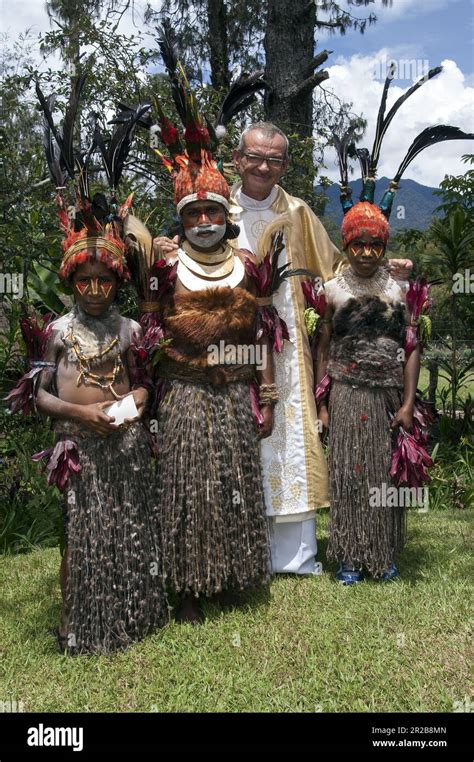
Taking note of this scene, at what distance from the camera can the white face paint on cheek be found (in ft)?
10.3

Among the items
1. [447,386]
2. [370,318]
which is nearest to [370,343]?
[370,318]

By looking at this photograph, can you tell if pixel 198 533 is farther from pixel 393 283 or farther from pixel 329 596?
pixel 393 283

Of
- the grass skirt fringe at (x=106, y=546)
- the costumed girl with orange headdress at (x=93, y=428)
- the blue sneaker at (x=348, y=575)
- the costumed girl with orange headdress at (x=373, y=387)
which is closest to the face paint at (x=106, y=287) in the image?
the costumed girl with orange headdress at (x=93, y=428)

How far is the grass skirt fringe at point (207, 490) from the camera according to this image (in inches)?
122

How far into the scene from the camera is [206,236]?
3150 millimetres

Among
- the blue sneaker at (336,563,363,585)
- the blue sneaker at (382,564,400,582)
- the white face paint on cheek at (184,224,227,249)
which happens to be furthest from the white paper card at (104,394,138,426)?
the blue sneaker at (382,564,400,582)

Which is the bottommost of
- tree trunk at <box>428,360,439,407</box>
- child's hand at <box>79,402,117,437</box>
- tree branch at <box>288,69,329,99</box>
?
child's hand at <box>79,402,117,437</box>

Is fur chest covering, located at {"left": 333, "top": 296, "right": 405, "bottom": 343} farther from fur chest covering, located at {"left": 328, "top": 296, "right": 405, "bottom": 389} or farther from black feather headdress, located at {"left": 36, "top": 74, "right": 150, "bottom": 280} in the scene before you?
black feather headdress, located at {"left": 36, "top": 74, "right": 150, "bottom": 280}

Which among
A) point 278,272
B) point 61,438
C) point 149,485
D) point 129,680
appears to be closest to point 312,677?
point 129,680

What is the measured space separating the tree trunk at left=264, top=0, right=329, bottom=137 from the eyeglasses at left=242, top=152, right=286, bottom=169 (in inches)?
132

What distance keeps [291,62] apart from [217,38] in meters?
1.94

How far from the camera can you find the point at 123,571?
2904 millimetres

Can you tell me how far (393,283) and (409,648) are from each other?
5.88 feet

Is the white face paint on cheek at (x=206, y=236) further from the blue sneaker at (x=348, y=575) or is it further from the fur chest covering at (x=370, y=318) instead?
the blue sneaker at (x=348, y=575)
